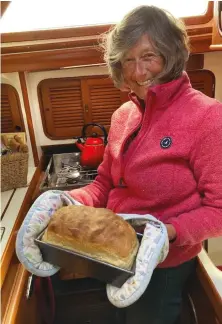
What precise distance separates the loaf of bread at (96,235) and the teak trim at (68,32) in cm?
101

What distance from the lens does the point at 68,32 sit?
1.45 metres

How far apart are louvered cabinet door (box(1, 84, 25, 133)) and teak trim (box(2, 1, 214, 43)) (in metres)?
0.24

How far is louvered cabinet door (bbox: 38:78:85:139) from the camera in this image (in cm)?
160

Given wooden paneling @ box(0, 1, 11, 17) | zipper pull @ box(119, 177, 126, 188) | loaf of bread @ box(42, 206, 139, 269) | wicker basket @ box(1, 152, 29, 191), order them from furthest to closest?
wicker basket @ box(1, 152, 29, 191) → zipper pull @ box(119, 177, 126, 188) → loaf of bread @ box(42, 206, 139, 269) → wooden paneling @ box(0, 1, 11, 17)

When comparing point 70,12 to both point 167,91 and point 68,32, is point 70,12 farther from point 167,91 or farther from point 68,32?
point 167,91

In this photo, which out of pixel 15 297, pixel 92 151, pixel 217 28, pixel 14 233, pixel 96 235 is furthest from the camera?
pixel 92 151

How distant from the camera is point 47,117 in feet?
5.42

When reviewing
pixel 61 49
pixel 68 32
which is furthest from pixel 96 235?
pixel 68 32

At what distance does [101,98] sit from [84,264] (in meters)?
1.08

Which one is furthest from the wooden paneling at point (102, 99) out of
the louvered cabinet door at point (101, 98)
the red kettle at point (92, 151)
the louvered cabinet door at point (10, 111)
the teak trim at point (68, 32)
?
the louvered cabinet door at point (10, 111)

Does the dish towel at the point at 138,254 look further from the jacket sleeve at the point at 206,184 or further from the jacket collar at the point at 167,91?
the jacket collar at the point at 167,91

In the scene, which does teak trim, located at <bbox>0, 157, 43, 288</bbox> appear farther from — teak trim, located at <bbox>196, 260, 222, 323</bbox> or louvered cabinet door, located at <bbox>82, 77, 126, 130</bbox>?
teak trim, located at <bbox>196, 260, 222, 323</bbox>

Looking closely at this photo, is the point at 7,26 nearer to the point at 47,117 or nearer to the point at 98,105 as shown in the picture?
the point at 47,117

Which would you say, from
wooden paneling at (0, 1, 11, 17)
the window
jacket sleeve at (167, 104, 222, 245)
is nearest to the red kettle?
the window
